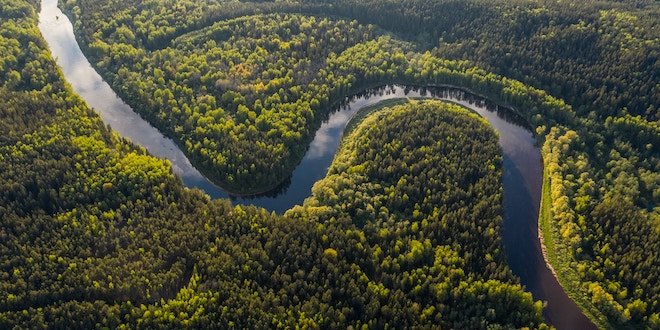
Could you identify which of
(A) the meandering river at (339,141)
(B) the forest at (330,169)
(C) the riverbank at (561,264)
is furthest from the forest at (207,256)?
(C) the riverbank at (561,264)

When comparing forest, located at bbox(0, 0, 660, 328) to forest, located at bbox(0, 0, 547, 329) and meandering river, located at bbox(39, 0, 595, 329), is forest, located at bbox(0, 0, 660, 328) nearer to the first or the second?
forest, located at bbox(0, 0, 547, 329)

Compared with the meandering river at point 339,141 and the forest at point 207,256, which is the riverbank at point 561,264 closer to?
the meandering river at point 339,141

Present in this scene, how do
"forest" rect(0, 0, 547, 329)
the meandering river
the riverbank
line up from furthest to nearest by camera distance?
the meandering river → the riverbank → "forest" rect(0, 0, 547, 329)

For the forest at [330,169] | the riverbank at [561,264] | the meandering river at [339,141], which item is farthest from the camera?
the meandering river at [339,141]

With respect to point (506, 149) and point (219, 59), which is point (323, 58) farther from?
point (506, 149)

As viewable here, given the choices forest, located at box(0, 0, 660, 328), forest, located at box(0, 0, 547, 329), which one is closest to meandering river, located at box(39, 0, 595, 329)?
forest, located at box(0, 0, 660, 328)

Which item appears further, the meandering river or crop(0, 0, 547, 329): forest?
the meandering river
